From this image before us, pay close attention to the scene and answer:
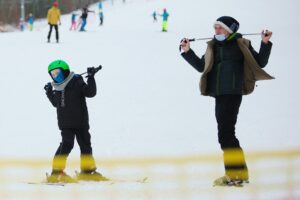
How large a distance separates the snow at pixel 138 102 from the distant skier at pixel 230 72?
5.38ft

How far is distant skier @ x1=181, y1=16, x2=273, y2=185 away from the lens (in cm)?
464

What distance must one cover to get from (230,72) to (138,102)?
19.9ft

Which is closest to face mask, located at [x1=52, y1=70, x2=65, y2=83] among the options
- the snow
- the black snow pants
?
the black snow pants

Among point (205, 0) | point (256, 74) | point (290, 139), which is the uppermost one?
point (205, 0)

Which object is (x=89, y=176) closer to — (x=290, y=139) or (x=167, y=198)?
(x=167, y=198)

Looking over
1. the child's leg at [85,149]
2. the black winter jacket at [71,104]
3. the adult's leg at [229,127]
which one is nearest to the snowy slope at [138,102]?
the child's leg at [85,149]

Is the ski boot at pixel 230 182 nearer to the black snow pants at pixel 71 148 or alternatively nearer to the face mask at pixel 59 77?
the black snow pants at pixel 71 148

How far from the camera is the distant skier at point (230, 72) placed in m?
4.64

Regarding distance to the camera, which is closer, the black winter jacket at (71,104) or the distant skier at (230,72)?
the distant skier at (230,72)

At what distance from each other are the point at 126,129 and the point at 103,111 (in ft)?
4.28

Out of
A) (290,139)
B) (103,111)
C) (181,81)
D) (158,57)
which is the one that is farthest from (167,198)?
(158,57)

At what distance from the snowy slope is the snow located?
1cm

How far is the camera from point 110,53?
16.6m

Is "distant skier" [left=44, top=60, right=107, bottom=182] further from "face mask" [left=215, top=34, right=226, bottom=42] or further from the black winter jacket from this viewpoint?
"face mask" [left=215, top=34, right=226, bottom=42]
